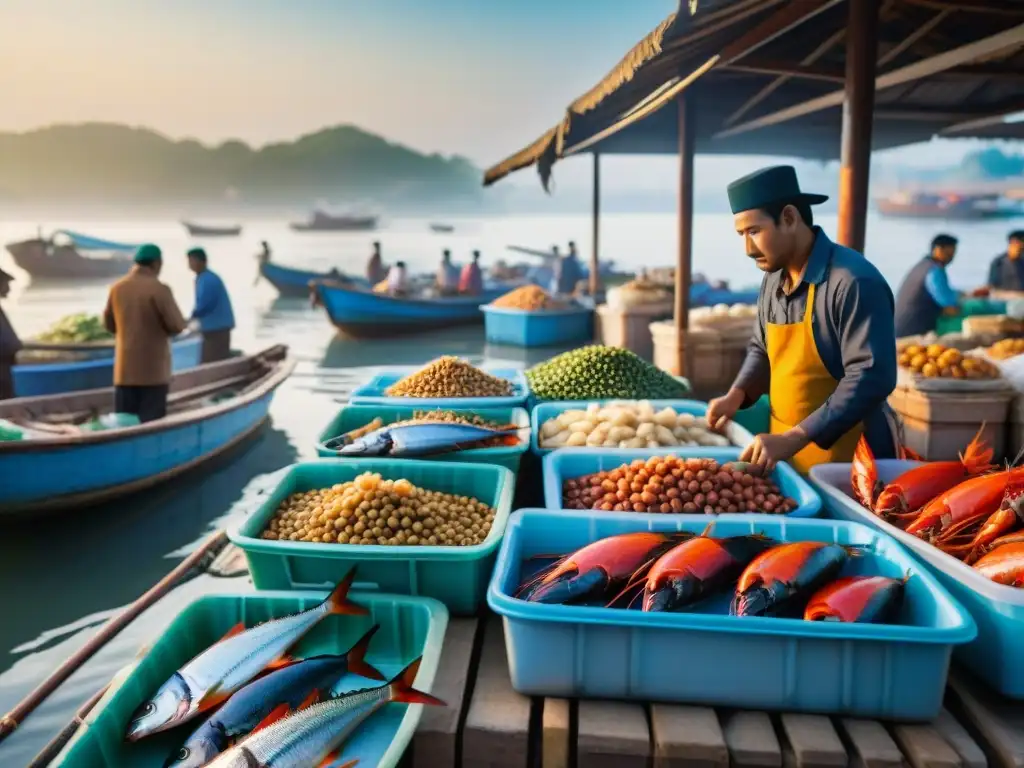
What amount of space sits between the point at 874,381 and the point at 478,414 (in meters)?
2.22

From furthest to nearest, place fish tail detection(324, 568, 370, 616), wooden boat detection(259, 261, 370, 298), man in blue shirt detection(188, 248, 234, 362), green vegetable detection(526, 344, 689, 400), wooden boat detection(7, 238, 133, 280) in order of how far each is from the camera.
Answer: wooden boat detection(7, 238, 133, 280) < wooden boat detection(259, 261, 370, 298) < man in blue shirt detection(188, 248, 234, 362) < green vegetable detection(526, 344, 689, 400) < fish tail detection(324, 568, 370, 616)

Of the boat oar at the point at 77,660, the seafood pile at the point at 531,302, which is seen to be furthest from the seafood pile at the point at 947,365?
the seafood pile at the point at 531,302

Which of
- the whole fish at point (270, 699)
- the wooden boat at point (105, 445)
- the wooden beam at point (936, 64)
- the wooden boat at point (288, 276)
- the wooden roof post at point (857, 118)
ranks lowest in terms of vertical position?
the wooden boat at point (105, 445)

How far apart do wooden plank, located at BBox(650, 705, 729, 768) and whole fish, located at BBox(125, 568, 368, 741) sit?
93 cm

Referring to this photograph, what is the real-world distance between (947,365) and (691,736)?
406cm

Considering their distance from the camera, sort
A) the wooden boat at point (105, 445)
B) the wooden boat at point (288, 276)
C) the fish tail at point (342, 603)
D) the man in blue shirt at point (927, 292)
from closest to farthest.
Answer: the fish tail at point (342, 603), the wooden boat at point (105, 445), the man in blue shirt at point (927, 292), the wooden boat at point (288, 276)

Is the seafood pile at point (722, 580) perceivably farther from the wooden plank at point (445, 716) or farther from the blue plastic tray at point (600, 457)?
the blue plastic tray at point (600, 457)

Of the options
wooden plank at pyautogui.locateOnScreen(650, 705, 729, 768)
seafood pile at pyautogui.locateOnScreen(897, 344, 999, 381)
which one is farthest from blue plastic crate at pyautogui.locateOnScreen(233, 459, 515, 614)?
seafood pile at pyautogui.locateOnScreen(897, 344, 999, 381)

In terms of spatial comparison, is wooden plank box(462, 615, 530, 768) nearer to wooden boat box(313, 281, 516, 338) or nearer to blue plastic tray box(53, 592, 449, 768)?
blue plastic tray box(53, 592, 449, 768)

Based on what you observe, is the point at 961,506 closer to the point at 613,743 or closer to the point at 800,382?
the point at 800,382

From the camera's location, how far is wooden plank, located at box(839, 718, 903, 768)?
1.58 m

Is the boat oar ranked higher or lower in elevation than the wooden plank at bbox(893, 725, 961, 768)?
lower

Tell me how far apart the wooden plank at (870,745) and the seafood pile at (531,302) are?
37.6ft

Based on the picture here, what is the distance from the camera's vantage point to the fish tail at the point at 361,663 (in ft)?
6.78
